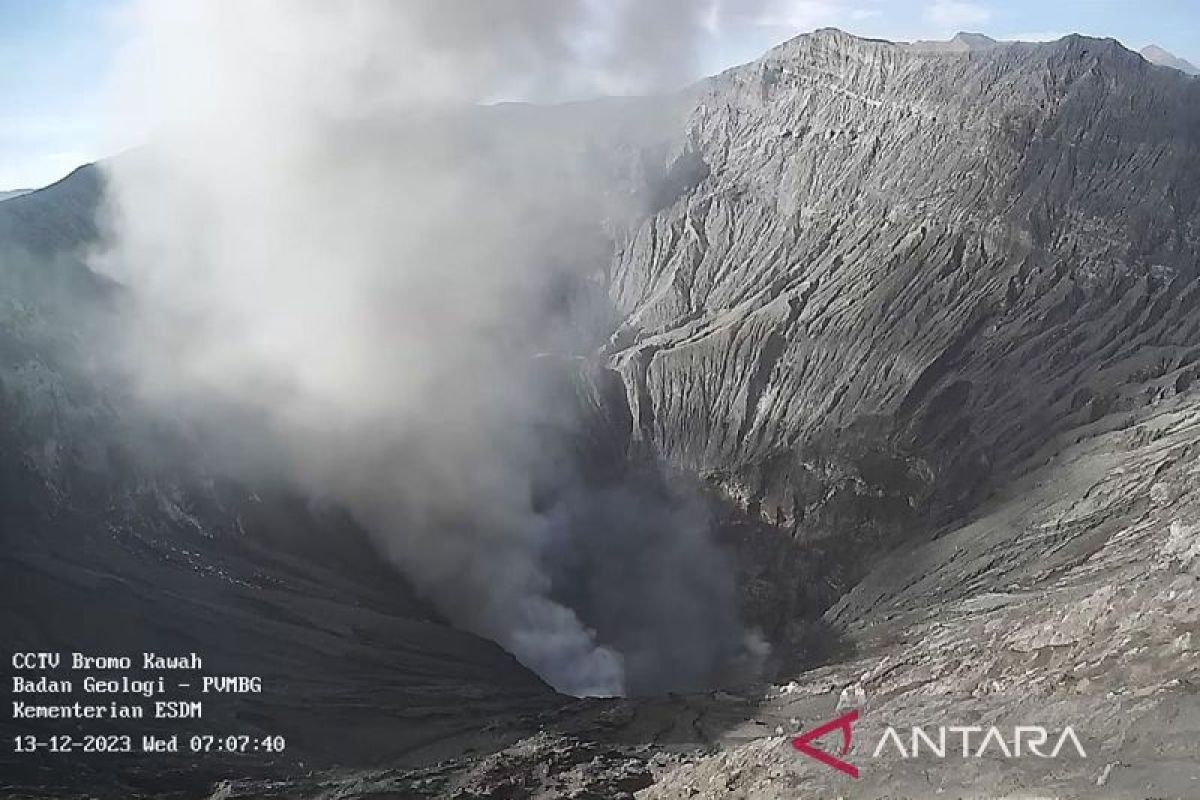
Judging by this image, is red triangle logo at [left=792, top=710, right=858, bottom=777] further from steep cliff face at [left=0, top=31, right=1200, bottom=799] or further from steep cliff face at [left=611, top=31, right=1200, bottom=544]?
steep cliff face at [left=611, top=31, right=1200, bottom=544]

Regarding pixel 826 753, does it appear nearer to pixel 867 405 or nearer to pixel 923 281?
pixel 867 405

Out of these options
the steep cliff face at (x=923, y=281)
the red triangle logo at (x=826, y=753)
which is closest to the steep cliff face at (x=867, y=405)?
the steep cliff face at (x=923, y=281)

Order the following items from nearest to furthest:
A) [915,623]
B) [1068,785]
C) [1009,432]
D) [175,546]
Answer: [1068,785]
[915,623]
[175,546]
[1009,432]

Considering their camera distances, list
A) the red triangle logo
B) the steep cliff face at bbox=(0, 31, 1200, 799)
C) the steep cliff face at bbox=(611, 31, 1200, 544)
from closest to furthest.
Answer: the red triangle logo → the steep cliff face at bbox=(0, 31, 1200, 799) → the steep cliff face at bbox=(611, 31, 1200, 544)

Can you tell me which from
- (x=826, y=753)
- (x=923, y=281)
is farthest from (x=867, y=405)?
(x=826, y=753)

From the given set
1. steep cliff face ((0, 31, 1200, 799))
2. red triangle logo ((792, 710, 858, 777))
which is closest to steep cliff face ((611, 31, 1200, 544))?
steep cliff face ((0, 31, 1200, 799))

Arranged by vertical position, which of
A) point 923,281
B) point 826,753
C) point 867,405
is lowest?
point 826,753

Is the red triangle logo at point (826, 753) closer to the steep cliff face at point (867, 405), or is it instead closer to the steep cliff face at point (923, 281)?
the steep cliff face at point (867, 405)

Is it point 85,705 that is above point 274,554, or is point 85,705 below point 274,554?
below

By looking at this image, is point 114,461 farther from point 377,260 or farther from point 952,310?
point 952,310

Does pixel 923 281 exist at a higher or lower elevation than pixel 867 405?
higher

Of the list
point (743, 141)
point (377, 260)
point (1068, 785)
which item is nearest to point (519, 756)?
point (1068, 785)
